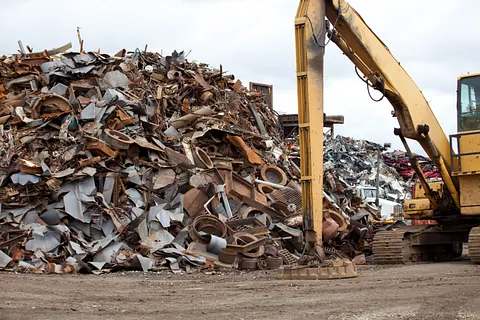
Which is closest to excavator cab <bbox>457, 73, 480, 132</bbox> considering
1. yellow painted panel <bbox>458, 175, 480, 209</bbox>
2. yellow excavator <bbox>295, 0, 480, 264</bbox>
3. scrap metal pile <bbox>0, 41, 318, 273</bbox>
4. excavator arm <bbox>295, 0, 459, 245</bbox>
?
yellow excavator <bbox>295, 0, 480, 264</bbox>

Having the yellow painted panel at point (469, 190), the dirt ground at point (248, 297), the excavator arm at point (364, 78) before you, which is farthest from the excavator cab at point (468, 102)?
the dirt ground at point (248, 297)

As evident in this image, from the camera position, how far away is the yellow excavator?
31.8 ft

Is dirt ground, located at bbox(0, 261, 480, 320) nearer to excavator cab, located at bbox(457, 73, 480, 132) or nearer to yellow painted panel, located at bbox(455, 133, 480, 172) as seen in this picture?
yellow painted panel, located at bbox(455, 133, 480, 172)

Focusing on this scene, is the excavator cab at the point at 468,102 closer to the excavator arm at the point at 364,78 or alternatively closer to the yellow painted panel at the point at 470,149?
the yellow painted panel at the point at 470,149

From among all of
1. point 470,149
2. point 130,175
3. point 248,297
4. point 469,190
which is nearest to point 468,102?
point 470,149

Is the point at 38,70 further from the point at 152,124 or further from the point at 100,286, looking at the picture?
the point at 100,286

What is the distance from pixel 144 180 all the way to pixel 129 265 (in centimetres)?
241

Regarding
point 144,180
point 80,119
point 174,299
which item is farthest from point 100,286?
point 80,119

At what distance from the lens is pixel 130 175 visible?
45.0 feet

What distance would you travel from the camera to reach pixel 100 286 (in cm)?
941

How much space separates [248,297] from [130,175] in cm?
656

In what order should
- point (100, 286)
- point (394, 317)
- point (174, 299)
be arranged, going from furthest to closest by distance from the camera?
point (100, 286)
point (174, 299)
point (394, 317)

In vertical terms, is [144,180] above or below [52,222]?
above

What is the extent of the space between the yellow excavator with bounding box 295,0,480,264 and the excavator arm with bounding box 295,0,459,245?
14 millimetres
